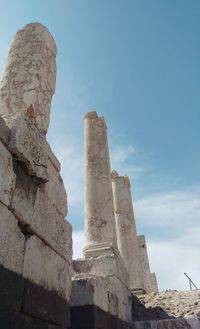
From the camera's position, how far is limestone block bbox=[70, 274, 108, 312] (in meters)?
4.59

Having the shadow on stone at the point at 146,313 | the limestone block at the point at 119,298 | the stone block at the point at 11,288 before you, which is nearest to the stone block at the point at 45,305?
the stone block at the point at 11,288

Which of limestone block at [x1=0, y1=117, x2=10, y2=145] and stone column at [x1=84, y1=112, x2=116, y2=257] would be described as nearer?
limestone block at [x1=0, y1=117, x2=10, y2=145]

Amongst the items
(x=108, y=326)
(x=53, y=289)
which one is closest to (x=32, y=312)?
(x=53, y=289)

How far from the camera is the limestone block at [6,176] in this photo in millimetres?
2762

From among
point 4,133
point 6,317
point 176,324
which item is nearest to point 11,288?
point 6,317

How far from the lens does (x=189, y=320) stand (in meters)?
5.99

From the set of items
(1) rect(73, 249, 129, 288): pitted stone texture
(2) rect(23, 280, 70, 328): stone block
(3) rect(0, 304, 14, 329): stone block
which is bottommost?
(3) rect(0, 304, 14, 329): stone block

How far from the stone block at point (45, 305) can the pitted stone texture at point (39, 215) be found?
55 centimetres

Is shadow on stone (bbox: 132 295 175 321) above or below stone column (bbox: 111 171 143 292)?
below

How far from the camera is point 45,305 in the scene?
315 centimetres

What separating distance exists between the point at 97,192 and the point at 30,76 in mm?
5138

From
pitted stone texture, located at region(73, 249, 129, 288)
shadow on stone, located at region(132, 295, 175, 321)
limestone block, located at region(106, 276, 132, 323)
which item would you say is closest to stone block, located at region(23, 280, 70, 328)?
limestone block, located at region(106, 276, 132, 323)

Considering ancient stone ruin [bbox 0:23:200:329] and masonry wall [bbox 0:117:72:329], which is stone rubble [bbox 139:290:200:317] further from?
masonry wall [bbox 0:117:72:329]

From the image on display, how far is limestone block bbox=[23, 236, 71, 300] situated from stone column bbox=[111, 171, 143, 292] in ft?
25.2
